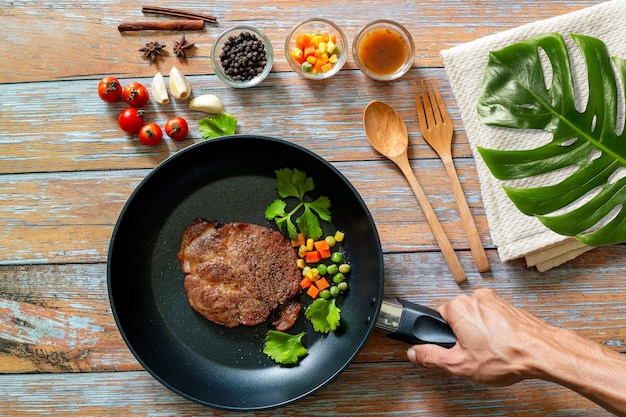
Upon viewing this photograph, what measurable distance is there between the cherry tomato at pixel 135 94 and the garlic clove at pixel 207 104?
0.55 ft

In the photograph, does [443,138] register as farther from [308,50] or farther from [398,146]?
[308,50]

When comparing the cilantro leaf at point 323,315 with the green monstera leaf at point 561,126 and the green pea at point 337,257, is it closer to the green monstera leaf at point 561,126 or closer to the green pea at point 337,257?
the green pea at point 337,257

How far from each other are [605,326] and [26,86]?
226 cm

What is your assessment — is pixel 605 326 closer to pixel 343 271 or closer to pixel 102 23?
pixel 343 271

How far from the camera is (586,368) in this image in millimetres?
1521

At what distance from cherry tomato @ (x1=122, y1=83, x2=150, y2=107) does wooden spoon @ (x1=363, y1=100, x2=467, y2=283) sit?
0.79 meters

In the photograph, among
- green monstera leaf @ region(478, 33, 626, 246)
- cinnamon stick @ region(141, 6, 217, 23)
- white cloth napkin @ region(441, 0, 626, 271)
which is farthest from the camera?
cinnamon stick @ region(141, 6, 217, 23)

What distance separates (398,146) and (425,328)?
0.64 meters

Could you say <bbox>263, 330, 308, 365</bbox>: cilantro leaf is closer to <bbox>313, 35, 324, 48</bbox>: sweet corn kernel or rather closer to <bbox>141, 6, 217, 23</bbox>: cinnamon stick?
<bbox>313, 35, 324, 48</bbox>: sweet corn kernel

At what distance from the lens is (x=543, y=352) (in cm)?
155

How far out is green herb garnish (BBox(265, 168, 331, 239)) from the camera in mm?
1905

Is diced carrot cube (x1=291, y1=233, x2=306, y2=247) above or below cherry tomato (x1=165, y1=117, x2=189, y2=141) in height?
below

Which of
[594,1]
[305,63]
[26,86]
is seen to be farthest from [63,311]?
[594,1]

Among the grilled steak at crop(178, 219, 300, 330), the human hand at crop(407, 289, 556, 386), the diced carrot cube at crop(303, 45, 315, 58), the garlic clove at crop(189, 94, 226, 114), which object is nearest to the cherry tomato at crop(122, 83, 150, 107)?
the garlic clove at crop(189, 94, 226, 114)
